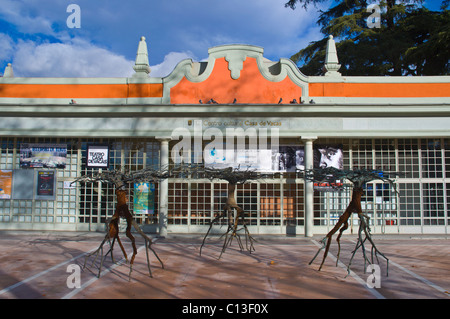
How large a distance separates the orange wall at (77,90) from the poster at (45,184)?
9.47ft

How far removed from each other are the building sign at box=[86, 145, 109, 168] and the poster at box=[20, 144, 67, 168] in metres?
1.03

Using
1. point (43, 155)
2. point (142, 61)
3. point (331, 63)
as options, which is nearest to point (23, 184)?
point (43, 155)

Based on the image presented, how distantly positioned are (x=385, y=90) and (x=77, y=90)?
11290mm

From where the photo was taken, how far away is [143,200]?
516 inches

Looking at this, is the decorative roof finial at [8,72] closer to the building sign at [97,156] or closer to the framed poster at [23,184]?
A: the framed poster at [23,184]

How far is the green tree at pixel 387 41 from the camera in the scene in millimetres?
20406

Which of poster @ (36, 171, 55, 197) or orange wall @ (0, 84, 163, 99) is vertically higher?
orange wall @ (0, 84, 163, 99)

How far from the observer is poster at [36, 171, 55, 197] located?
→ 1339 cm

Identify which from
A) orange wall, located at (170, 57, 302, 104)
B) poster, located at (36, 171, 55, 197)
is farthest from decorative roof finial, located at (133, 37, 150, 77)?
poster, located at (36, 171, 55, 197)

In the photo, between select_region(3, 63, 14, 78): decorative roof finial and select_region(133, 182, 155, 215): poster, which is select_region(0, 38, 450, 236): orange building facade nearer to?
select_region(133, 182, 155, 215): poster

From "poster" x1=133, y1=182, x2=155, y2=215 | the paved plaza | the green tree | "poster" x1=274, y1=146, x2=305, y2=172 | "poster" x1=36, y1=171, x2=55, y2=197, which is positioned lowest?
the paved plaza

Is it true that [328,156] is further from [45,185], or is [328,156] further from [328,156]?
[45,185]

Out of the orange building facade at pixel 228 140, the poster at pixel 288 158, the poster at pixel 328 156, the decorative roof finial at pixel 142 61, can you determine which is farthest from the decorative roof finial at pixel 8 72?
the poster at pixel 328 156
